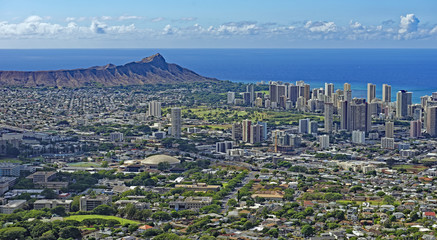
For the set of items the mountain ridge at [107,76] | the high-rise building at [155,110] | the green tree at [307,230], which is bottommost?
the green tree at [307,230]

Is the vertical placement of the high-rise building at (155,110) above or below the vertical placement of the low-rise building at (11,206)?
above

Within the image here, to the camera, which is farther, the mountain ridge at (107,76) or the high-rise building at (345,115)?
the mountain ridge at (107,76)

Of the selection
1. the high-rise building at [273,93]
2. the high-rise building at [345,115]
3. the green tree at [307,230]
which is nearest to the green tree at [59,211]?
the green tree at [307,230]

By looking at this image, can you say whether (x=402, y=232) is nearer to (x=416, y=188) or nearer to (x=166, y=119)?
(x=416, y=188)

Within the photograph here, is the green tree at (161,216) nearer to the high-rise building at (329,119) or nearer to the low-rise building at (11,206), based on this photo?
the low-rise building at (11,206)

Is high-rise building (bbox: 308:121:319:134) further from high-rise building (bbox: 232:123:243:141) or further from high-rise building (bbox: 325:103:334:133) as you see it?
high-rise building (bbox: 232:123:243:141)

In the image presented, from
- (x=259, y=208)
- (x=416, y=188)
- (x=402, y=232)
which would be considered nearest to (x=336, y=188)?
(x=416, y=188)

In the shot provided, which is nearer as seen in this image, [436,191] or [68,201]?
[68,201]
